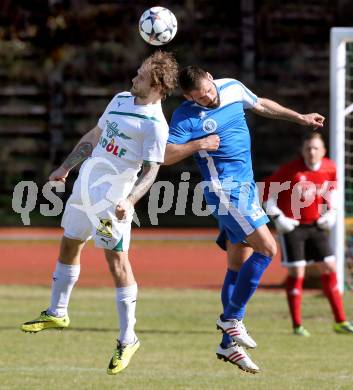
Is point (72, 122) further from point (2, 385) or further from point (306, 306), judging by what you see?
point (2, 385)

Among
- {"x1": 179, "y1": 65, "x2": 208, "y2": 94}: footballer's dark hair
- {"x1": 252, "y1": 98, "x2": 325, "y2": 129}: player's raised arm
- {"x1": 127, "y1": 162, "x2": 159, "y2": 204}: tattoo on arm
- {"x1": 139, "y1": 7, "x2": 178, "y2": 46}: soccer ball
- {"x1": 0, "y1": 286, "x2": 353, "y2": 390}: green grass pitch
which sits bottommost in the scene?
{"x1": 0, "y1": 286, "x2": 353, "y2": 390}: green grass pitch

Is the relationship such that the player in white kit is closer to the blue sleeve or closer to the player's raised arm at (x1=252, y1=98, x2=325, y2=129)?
the blue sleeve

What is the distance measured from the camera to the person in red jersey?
11.8 metres

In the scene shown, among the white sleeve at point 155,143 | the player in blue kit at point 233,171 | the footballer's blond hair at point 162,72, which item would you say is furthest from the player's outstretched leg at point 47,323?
the footballer's blond hair at point 162,72

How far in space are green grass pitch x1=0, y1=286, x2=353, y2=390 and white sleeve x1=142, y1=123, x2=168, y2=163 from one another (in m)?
1.84

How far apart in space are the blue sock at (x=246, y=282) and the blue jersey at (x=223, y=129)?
607mm

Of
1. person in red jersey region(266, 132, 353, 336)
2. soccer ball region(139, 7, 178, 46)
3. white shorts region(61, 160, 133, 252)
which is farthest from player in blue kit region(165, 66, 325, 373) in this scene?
person in red jersey region(266, 132, 353, 336)

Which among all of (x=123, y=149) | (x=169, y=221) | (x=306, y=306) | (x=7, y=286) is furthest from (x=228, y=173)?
(x=169, y=221)

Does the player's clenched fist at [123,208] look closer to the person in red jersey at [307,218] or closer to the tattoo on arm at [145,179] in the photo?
the tattoo on arm at [145,179]

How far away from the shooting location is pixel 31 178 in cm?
2889

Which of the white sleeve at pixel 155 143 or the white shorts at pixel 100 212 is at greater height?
the white sleeve at pixel 155 143

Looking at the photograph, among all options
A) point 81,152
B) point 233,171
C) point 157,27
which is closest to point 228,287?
point 233,171

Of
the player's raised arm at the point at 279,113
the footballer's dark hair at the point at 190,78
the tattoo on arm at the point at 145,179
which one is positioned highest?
the footballer's dark hair at the point at 190,78

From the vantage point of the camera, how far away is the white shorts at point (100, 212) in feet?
26.5
